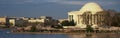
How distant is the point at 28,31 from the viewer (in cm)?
9400

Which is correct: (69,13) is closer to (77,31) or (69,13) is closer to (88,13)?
(88,13)

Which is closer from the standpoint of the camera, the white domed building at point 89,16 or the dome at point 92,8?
the white domed building at point 89,16

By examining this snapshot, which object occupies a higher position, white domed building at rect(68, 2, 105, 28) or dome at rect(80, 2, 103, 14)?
dome at rect(80, 2, 103, 14)

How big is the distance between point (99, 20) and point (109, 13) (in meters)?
7.84

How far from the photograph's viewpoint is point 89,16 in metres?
130

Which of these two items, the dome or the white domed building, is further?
the dome

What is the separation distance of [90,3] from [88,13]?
51.1 feet

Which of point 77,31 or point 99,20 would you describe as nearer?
point 77,31

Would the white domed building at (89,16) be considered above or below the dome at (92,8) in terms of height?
below

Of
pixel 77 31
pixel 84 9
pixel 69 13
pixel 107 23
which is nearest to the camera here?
pixel 77 31

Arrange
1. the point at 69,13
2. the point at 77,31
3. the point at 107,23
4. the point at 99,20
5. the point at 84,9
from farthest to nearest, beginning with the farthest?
the point at 69,13
the point at 84,9
the point at 99,20
the point at 107,23
the point at 77,31

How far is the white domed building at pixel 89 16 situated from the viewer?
404ft

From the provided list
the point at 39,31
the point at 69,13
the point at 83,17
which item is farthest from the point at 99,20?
the point at 39,31

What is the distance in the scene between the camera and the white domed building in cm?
12306
